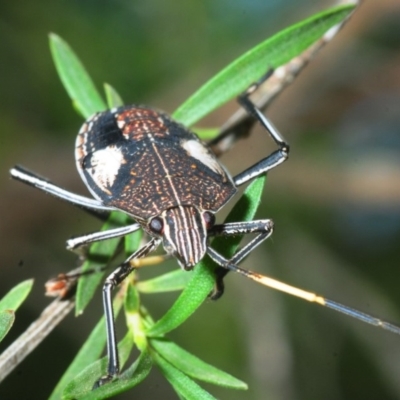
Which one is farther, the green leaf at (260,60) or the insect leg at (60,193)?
the insect leg at (60,193)

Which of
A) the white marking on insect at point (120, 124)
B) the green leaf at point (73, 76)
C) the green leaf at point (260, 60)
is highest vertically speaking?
the green leaf at point (73, 76)

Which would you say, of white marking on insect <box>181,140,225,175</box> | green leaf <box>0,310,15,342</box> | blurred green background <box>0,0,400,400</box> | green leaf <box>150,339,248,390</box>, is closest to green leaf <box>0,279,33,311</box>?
green leaf <box>0,310,15,342</box>

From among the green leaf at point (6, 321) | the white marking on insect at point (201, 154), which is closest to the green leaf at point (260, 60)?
the white marking on insect at point (201, 154)

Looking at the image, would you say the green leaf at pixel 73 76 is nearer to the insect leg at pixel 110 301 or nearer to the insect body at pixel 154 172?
the insect body at pixel 154 172

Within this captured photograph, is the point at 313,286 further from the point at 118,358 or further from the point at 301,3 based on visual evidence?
the point at 118,358

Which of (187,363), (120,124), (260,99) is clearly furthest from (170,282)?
(260,99)

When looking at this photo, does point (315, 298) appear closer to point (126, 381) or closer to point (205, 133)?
point (126, 381)

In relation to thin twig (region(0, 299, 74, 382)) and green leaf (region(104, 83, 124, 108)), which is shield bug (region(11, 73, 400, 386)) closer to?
green leaf (region(104, 83, 124, 108))
